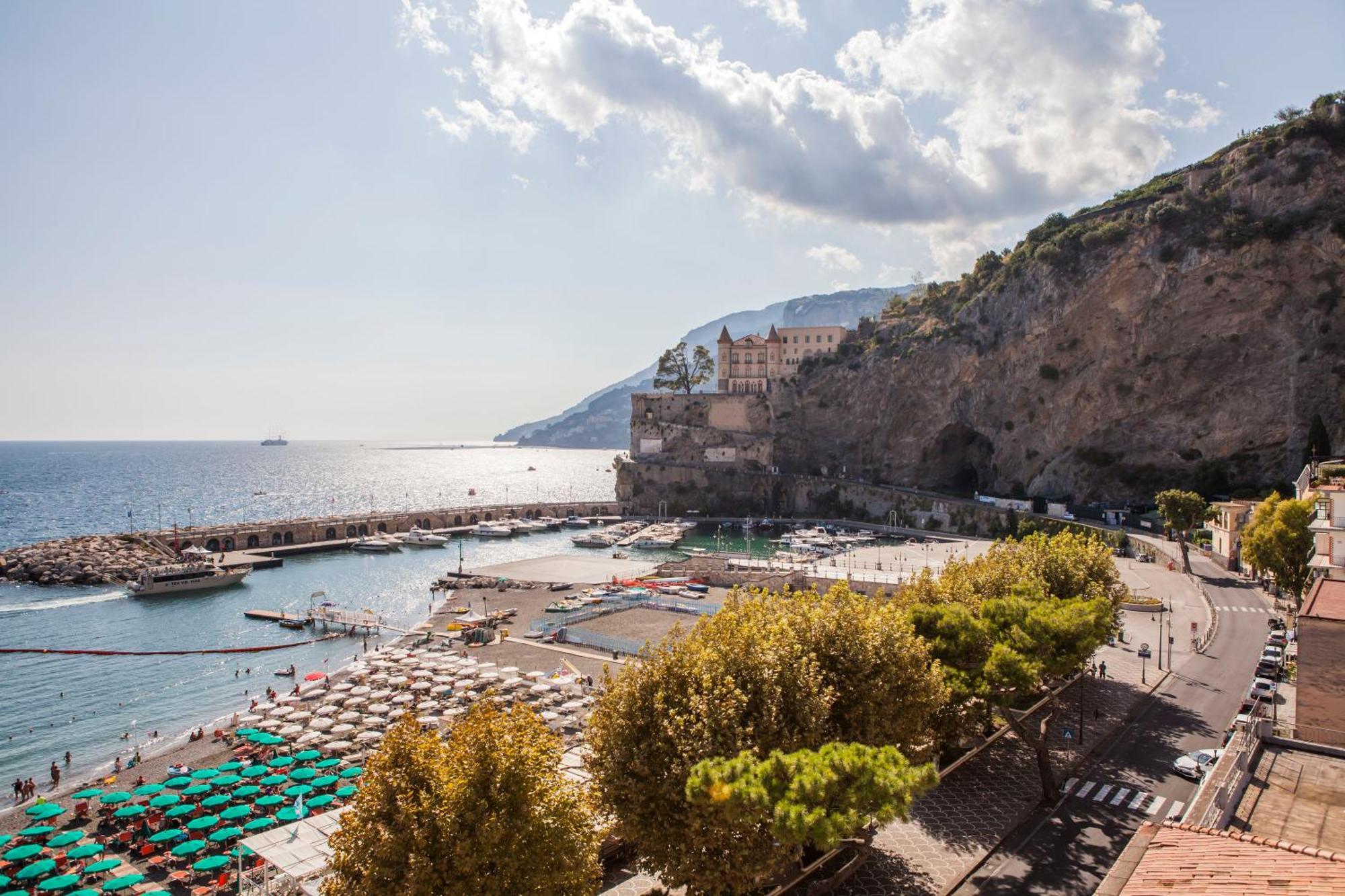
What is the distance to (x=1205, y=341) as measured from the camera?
6400 centimetres

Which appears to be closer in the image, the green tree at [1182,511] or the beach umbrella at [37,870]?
the beach umbrella at [37,870]

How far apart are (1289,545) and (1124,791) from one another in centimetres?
1972

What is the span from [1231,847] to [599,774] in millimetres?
9519

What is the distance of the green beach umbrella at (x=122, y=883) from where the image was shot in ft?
58.9

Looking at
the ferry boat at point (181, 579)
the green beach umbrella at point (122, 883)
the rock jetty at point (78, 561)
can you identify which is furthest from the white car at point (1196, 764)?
the rock jetty at point (78, 561)

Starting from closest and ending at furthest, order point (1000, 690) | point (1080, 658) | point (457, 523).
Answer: point (1000, 690)
point (1080, 658)
point (457, 523)

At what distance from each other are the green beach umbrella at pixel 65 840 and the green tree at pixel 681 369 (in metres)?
93.5

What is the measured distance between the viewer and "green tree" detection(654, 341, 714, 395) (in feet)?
369

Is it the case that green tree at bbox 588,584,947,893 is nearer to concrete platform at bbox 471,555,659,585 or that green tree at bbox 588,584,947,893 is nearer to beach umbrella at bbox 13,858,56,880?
beach umbrella at bbox 13,858,56,880

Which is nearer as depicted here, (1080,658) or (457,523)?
Result: (1080,658)

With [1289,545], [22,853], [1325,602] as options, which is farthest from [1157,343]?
[22,853]

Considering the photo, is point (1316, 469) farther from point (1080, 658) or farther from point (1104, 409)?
point (1080, 658)

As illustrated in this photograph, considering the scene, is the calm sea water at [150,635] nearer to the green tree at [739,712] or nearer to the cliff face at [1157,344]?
the green tree at [739,712]

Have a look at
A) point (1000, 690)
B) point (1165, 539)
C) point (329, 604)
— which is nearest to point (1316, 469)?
point (1165, 539)
